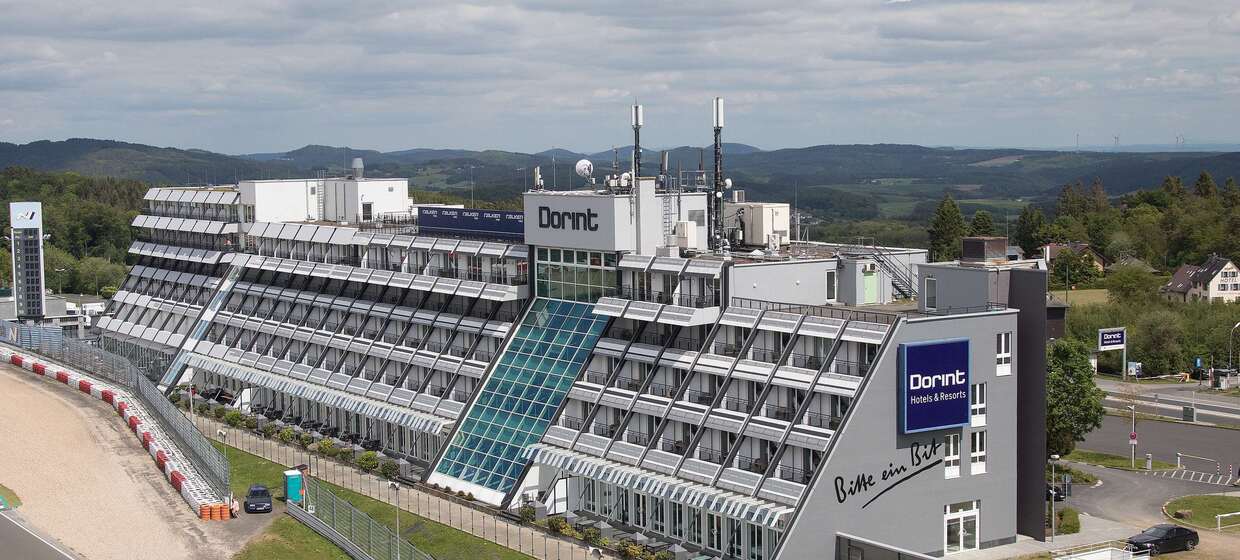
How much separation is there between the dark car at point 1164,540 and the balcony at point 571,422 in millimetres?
33569

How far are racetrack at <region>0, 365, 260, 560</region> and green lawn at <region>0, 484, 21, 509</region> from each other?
50 centimetres

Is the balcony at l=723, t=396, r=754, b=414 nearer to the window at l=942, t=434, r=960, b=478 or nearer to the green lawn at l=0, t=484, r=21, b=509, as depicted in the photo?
the window at l=942, t=434, r=960, b=478

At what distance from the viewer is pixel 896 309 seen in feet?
261

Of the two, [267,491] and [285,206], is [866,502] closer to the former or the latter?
[267,491]

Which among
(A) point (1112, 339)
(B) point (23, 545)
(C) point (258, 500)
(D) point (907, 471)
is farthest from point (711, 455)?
(A) point (1112, 339)

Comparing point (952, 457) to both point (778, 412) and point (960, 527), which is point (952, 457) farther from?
point (778, 412)

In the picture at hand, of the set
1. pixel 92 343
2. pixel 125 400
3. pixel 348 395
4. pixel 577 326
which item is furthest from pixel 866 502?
pixel 92 343

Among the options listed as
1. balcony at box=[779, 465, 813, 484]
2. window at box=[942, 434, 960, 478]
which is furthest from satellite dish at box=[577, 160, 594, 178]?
window at box=[942, 434, 960, 478]

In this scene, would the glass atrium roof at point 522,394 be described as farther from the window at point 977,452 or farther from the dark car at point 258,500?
the window at point 977,452

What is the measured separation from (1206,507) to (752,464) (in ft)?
111

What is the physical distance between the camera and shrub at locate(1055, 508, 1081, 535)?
7662cm

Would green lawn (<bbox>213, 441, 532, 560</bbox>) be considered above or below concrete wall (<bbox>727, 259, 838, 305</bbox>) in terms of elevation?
below

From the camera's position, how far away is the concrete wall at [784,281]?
7844 cm

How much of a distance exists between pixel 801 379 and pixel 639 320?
1609cm
